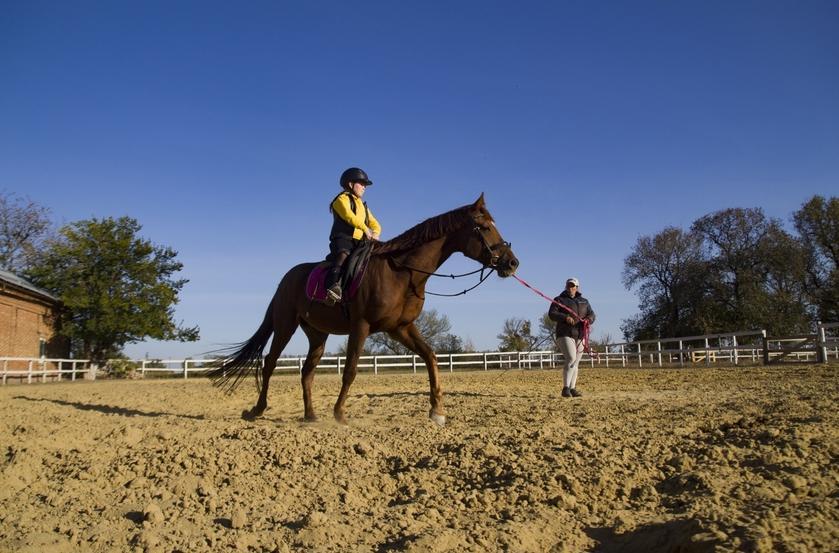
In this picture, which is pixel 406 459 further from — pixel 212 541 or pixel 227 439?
pixel 227 439

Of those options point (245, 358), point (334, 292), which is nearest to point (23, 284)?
point (245, 358)

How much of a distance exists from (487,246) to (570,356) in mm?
3878

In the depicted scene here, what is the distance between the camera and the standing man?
10258 millimetres

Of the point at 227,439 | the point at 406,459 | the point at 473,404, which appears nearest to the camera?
the point at 406,459

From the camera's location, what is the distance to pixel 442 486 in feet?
13.2

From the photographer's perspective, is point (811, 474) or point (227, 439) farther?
point (227, 439)

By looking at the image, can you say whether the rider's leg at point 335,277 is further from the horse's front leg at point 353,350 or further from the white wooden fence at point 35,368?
the white wooden fence at point 35,368

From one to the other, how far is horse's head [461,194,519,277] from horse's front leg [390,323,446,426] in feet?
4.22

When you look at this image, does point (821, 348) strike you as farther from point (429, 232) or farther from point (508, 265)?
point (429, 232)

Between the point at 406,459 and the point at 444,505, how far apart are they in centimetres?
104

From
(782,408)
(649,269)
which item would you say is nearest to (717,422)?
(782,408)

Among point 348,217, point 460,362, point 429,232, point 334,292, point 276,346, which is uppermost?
point 348,217

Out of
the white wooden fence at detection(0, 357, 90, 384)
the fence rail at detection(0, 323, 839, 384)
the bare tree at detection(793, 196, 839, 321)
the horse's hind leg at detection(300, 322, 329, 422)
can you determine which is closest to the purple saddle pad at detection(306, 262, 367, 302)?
the horse's hind leg at detection(300, 322, 329, 422)

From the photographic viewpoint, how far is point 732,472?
3.61 m
